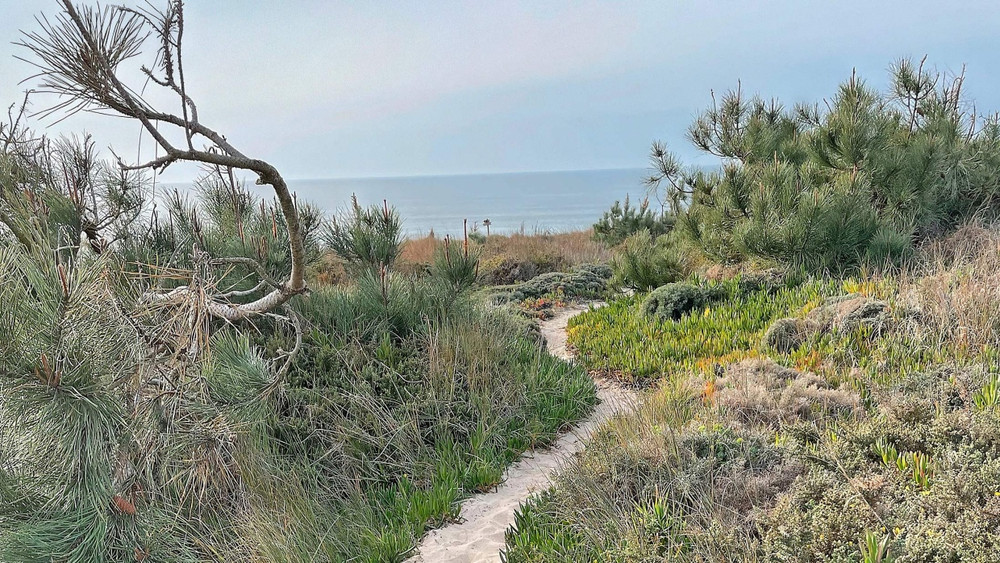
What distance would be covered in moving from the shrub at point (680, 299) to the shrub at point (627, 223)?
782 cm

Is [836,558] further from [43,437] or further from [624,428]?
[43,437]

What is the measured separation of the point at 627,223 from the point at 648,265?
6.43 meters

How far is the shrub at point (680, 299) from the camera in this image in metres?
7.57

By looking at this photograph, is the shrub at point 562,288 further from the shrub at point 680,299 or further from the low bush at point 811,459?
the low bush at point 811,459

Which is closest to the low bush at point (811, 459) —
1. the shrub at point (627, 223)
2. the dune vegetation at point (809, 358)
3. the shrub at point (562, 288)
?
the dune vegetation at point (809, 358)

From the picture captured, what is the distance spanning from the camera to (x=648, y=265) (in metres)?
9.57

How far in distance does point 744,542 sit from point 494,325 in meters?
3.82

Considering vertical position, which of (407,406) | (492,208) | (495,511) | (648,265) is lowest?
(495,511)

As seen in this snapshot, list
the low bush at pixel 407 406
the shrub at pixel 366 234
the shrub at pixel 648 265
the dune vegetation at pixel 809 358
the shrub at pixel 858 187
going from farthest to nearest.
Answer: the shrub at pixel 648 265, the shrub at pixel 858 187, the shrub at pixel 366 234, the low bush at pixel 407 406, the dune vegetation at pixel 809 358

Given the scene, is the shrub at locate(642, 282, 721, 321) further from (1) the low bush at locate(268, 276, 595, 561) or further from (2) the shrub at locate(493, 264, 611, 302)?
(2) the shrub at locate(493, 264, 611, 302)

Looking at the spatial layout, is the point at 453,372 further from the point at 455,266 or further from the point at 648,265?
the point at 648,265

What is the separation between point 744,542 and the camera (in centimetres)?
257

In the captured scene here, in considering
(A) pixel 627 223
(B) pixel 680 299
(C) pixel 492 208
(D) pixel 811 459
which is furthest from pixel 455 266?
(C) pixel 492 208

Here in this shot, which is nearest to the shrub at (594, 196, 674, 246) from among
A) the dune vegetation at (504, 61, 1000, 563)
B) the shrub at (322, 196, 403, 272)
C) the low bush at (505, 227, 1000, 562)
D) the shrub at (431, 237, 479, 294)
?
the dune vegetation at (504, 61, 1000, 563)
